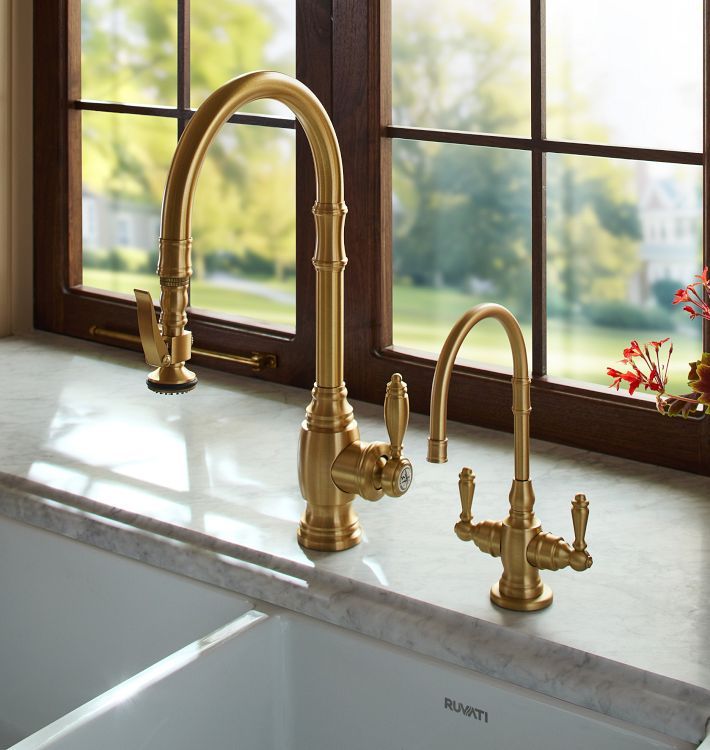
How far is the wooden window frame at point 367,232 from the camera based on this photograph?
58.2 inches

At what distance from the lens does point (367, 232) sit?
5.55 feet

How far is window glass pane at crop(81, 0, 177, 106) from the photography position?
233 cm

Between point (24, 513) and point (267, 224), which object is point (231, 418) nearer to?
point (24, 513)

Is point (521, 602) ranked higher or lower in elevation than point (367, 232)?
lower

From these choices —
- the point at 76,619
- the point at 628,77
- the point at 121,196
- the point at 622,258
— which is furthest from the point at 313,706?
the point at 622,258

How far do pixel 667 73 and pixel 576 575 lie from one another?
2.99 meters

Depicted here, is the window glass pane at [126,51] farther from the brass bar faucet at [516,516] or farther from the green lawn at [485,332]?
the brass bar faucet at [516,516]

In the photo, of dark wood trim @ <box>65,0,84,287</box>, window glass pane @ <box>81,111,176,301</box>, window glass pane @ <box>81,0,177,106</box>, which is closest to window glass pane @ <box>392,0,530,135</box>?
window glass pane @ <box>81,111,176,301</box>

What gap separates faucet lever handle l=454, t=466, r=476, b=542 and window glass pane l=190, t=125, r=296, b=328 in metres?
2.44

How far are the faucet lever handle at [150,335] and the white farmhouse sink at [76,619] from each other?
32 centimetres

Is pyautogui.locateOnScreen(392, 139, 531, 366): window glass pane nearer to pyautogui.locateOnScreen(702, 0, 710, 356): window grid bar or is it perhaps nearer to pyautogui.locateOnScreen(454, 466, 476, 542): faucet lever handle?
pyautogui.locateOnScreen(702, 0, 710, 356): window grid bar

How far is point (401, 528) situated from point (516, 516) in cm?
24

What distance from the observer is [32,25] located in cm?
207

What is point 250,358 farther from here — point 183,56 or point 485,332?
point 485,332
